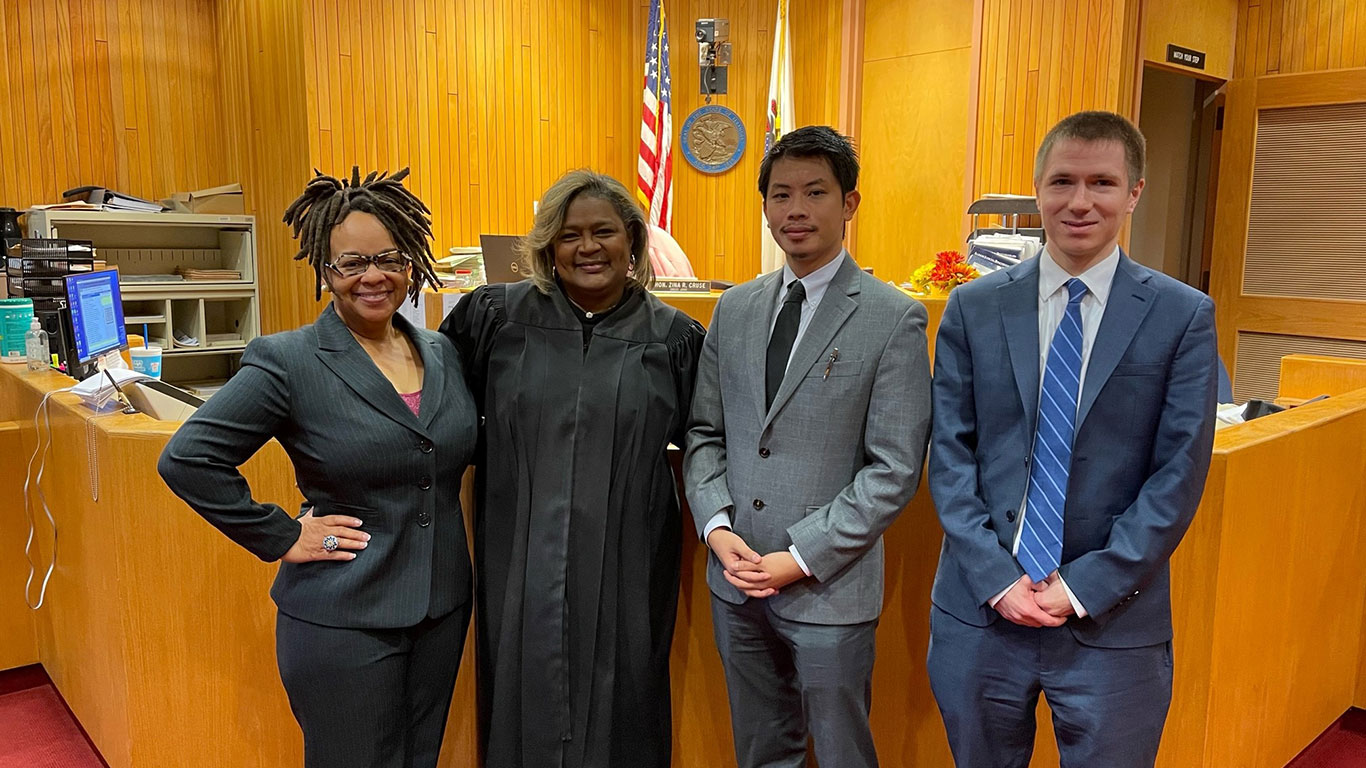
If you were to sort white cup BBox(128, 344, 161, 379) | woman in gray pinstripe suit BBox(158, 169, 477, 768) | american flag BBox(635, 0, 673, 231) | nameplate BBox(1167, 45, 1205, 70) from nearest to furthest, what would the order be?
1. woman in gray pinstripe suit BBox(158, 169, 477, 768)
2. white cup BBox(128, 344, 161, 379)
3. nameplate BBox(1167, 45, 1205, 70)
4. american flag BBox(635, 0, 673, 231)

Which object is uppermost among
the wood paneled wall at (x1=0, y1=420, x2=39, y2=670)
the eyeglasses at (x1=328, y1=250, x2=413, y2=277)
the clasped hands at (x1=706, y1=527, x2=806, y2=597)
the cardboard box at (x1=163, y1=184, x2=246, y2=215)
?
the cardboard box at (x1=163, y1=184, x2=246, y2=215)

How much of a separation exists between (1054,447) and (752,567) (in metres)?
0.57

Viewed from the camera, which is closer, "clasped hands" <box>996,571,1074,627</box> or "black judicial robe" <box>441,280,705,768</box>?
"clasped hands" <box>996,571,1074,627</box>

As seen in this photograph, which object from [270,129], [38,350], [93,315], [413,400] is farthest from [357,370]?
[270,129]

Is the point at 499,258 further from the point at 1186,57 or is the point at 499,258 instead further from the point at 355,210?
the point at 1186,57

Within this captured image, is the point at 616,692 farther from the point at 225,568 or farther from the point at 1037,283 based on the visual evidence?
the point at 1037,283

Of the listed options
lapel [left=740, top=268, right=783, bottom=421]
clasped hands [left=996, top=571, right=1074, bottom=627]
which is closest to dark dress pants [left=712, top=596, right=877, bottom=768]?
clasped hands [left=996, top=571, right=1074, bottom=627]

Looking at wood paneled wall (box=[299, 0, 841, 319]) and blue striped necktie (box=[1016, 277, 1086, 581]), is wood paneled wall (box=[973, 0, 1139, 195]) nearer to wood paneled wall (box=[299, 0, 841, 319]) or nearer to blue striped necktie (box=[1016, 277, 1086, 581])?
wood paneled wall (box=[299, 0, 841, 319])

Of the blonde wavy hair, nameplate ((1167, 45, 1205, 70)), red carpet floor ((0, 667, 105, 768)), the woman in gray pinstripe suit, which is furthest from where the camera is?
nameplate ((1167, 45, 1205, 70))

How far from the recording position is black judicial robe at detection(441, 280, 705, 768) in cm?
197

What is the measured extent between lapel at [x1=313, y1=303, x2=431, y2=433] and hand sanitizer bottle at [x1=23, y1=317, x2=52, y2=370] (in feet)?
7.39

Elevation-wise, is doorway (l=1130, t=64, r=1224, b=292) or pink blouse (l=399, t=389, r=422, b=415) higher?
doorway (l=1130, t=64, r=1224, b=292)

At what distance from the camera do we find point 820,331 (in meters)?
1.84

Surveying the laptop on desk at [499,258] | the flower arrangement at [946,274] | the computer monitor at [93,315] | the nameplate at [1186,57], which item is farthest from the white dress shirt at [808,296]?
the nameplate at [1186,57]
